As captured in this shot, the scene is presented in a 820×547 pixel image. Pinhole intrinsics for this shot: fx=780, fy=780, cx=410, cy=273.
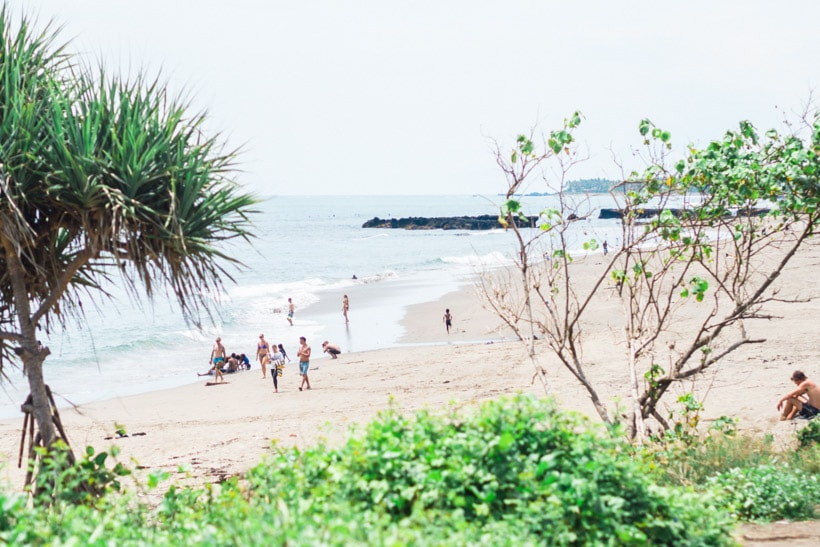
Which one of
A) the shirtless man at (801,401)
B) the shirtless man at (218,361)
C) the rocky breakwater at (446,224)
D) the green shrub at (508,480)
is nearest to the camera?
the green shrub at (508,480)

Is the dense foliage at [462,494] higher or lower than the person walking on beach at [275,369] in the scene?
higher

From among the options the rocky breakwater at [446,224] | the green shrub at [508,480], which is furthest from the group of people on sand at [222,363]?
the rocky breakwater at [446,224]

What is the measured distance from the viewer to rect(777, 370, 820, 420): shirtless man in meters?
10.9

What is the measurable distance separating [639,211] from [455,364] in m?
12.7

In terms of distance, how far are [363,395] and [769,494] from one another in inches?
484

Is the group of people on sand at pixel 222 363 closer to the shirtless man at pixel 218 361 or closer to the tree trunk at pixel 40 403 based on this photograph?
the shirtless man at pixel 218 361

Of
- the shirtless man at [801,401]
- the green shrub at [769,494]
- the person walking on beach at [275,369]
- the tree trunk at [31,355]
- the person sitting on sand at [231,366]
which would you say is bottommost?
the person sitting on sand at [231,366]

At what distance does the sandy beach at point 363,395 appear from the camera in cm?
1293

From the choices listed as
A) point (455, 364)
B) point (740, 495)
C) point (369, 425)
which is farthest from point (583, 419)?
point (455, 364)

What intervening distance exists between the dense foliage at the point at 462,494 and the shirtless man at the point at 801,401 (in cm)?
737

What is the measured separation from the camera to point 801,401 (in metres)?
11.2

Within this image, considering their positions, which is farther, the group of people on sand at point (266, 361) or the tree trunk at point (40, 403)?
the group of people on sand at point (266, 361)

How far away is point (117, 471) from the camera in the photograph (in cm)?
554

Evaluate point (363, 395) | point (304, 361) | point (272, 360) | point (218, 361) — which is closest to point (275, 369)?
point (272, 360)
